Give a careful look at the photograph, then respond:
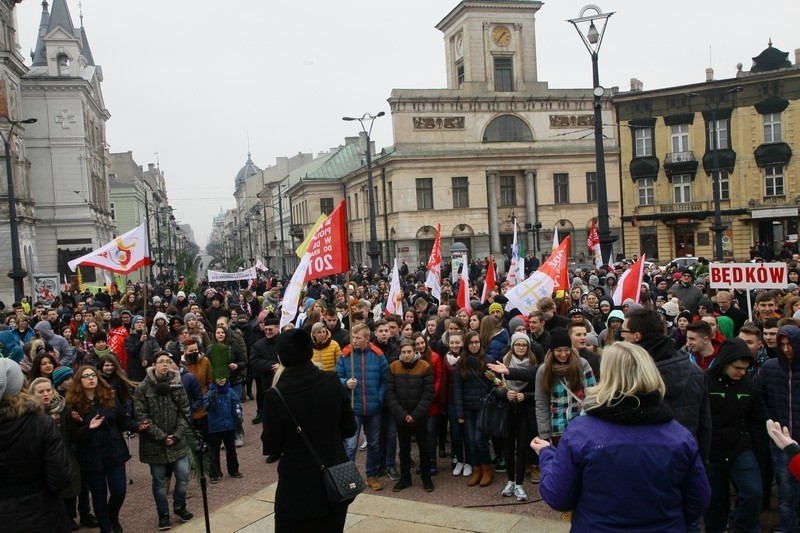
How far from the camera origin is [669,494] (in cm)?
323

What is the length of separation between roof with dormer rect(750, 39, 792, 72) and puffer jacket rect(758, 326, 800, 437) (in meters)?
49.1

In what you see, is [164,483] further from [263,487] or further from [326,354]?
[326,354]

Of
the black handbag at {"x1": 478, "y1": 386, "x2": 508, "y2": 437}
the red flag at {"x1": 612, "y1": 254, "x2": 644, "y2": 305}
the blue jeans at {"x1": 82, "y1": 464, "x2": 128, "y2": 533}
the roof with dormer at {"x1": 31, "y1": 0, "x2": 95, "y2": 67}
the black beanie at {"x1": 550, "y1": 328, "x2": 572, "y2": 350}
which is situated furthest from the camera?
the roof with dormer at {"x1": 31, "y1": 0, "x2": 95, "y2": 67}

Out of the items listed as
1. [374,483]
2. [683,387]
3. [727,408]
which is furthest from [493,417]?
[683,387]

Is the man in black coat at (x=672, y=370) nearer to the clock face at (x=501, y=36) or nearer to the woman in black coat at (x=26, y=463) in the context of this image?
the woman in black coat at (x=26, y=463)

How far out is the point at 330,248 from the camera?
8.62 m

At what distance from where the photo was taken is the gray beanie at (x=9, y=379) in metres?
4.19

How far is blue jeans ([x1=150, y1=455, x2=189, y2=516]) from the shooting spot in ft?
24.2

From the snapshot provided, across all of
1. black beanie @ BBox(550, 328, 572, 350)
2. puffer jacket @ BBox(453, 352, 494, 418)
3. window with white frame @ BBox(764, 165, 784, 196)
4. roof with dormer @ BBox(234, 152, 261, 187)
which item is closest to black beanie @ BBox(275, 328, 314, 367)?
black beanie @ BBox(550, 328, 572, 350)

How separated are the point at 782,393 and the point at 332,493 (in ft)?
12.1

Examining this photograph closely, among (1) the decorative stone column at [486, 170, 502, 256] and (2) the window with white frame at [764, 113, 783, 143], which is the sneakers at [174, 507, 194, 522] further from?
(2) the window with white frame at [764, 113, 783, 143]

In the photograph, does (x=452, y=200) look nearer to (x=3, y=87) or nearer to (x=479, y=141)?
(x=479, y=141)

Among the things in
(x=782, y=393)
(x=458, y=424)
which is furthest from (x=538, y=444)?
(x=458, y=424)

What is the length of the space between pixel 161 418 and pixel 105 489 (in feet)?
2.74
